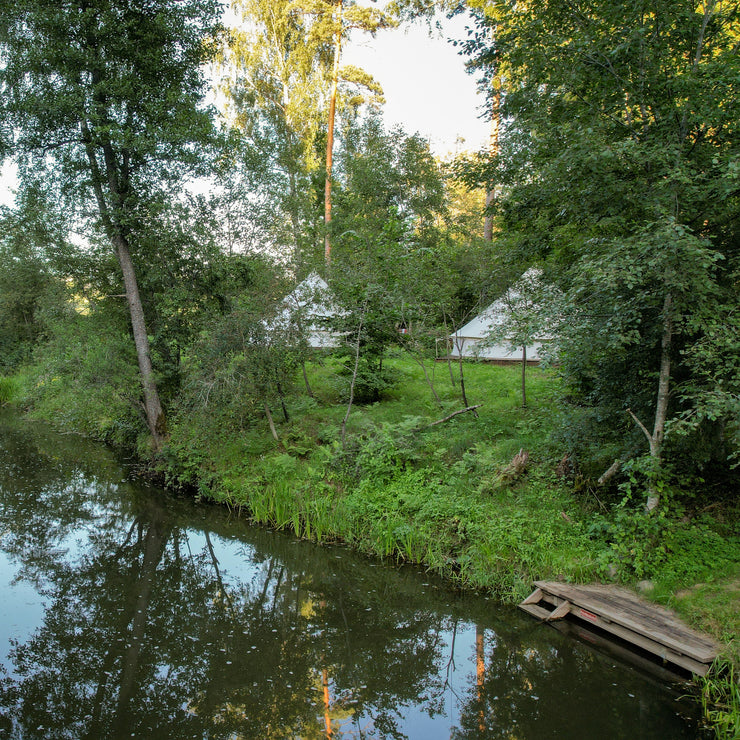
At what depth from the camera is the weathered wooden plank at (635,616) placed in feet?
14.6

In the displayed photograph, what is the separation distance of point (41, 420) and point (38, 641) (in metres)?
14.3

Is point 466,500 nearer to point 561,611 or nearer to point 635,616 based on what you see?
point 561,611

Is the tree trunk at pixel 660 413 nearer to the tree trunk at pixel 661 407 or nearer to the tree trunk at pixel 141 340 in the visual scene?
the tree trunk at pixel 661 407

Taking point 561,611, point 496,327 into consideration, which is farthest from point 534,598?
point 496,327

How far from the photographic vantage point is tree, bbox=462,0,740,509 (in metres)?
4.95

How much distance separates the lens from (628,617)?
4.93 metres

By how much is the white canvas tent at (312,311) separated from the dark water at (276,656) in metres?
3.95

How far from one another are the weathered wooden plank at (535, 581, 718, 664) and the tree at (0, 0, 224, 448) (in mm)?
8684

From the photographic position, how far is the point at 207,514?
361 inches

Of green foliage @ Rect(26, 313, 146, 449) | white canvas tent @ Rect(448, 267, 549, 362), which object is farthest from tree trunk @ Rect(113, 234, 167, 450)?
white canvas tent @ Rect(448, 267, 549, 362)

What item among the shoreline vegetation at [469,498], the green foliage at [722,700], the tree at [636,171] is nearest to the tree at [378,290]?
the shoreline vegetation at [469,498]

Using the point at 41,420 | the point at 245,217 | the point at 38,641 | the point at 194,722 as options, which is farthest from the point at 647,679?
the point at 41,420

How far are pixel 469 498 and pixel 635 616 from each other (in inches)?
98.4

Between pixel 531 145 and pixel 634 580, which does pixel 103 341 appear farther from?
pixel 634 580
